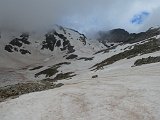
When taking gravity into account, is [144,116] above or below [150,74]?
below

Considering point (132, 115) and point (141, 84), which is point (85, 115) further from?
point (141, 84)

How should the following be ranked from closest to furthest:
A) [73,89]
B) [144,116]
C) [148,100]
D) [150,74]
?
[144,116]
[148,100]
[73,89]
[150,74]

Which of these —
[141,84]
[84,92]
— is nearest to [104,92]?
[84,92]

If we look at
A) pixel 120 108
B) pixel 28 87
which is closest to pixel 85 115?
pixel 120 108

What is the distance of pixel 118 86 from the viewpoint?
34469mm

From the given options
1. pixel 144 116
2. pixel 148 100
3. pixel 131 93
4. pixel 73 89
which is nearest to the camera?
pixel 144 116

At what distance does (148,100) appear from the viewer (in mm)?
29016

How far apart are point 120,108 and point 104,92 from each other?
4625 millimetres

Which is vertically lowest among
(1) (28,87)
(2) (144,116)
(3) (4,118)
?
(2) (144,116)

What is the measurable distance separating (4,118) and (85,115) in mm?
6481

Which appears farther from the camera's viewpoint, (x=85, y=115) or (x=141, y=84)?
(x=141, y=84)

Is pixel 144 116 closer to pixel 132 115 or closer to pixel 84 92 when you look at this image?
pixel 132 115

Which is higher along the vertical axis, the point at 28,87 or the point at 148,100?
the point at 28,87

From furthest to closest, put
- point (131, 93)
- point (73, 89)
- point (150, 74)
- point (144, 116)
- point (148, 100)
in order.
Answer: point (150, 74) → point (73, 89) → point (131, 93) → point (148, 100) → point (144, 116)
